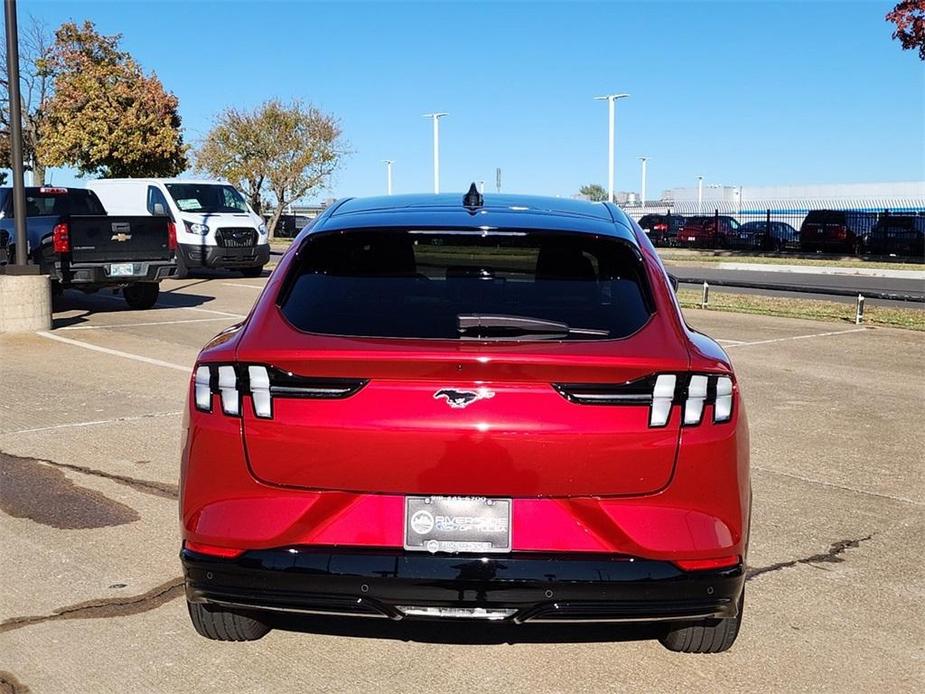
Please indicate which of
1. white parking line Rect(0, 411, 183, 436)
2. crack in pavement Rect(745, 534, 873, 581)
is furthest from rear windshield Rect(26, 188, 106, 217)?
crack in pavement Rect(745, 534, 873, 581)

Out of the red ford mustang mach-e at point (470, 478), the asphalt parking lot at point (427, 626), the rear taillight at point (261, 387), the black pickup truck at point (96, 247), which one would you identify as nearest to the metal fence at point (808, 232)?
the black pickup truck at point (96, 247)

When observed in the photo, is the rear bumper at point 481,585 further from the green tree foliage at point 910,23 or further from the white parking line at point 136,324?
the green tree foliage at point 910,23

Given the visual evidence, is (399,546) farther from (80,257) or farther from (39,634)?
(80,257)

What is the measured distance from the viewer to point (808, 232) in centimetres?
4016

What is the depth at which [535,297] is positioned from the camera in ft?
12.4

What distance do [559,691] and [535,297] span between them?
134 centimetres

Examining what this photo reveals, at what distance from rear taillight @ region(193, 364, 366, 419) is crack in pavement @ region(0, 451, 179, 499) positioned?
9.23 feet

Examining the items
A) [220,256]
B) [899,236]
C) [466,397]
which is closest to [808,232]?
[899,236]

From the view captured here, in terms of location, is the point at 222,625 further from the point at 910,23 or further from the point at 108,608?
the point at 910,23

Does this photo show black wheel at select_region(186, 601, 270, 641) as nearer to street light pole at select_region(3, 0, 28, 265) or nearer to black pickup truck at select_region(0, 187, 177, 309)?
street light pole at select_region(3, 0, 28, 265)

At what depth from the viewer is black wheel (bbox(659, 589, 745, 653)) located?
3.87 m

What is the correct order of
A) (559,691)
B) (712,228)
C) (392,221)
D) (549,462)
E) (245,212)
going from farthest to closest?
1. (712,228)
2. (245,212)
3. (392,221)
4. (559,691)
5. (549,462)

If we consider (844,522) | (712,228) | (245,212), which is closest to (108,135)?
(245,212)

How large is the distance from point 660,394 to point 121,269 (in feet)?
43.2
